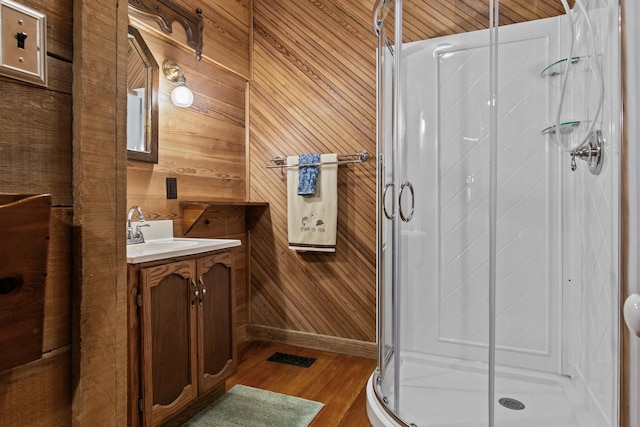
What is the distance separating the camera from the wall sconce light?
232 centimetres

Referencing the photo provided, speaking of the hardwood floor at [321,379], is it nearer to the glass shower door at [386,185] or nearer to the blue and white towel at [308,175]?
the glass shower door at [386,185]

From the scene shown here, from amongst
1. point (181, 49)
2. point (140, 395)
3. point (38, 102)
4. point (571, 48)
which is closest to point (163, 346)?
point (140, 395)

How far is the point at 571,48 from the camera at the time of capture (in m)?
1.81

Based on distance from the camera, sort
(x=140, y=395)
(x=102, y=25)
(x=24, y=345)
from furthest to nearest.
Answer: (x=140, y=395), (x=102, y=25), (x=24, y=345)

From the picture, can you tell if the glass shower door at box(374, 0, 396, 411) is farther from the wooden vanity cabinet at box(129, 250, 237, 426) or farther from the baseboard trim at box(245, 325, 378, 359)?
the wooden vanity cabinet at box(129, 250, 237, 426)

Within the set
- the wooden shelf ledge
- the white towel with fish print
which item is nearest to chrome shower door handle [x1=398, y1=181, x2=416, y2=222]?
the white towel with fish print

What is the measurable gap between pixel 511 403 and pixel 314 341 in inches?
56.2

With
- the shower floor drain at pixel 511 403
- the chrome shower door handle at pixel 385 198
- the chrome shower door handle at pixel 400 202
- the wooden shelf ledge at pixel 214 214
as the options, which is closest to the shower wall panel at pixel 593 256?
the shower floor drain at pixel 511 403

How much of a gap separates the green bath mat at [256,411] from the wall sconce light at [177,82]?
5.79 ft

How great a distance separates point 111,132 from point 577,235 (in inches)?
80.7

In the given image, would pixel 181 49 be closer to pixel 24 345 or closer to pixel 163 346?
pixel 163 346

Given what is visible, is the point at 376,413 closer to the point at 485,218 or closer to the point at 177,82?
the point at 485,218

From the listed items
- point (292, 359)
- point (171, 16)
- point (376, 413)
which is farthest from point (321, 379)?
point (171, 16)

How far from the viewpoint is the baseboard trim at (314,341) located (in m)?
2.70
